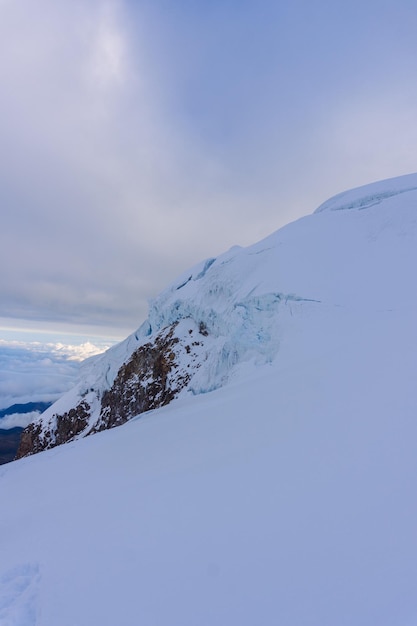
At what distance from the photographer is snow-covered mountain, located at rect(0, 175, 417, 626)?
2562 mm

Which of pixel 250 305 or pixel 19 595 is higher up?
pixel 250 305

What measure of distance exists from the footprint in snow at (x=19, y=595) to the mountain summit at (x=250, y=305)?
7574 mm

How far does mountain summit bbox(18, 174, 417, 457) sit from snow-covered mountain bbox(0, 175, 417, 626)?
0.76m

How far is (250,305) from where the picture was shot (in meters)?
14.0

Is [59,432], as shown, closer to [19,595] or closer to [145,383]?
[145,383]

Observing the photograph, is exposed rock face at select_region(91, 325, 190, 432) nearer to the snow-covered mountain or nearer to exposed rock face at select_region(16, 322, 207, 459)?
exposed rock face at select_region(16, 322, 207, 459)

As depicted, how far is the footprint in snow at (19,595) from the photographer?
300 cm

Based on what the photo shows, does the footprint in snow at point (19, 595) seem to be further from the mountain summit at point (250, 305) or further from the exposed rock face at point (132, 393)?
the exposed rock face at point (132, 393)

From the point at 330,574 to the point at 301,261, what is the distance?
42.9 ft

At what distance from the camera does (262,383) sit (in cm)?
794

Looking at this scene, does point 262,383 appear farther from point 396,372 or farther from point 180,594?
point 180,594

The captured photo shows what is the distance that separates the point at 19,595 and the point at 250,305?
38.2 ft

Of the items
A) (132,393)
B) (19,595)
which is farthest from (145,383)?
(19,595)

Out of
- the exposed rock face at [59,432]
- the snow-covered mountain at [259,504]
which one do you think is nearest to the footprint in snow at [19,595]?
the snow-covered mountain at [259,504]
